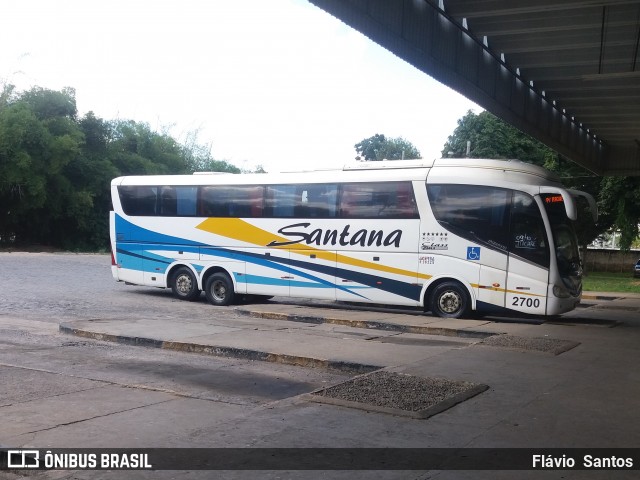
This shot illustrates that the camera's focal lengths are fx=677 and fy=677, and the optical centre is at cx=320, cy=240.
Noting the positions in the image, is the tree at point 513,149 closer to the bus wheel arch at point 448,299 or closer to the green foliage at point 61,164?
the bus wheel arch at point 448,299

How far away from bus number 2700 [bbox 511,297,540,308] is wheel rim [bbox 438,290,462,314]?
1.34 m

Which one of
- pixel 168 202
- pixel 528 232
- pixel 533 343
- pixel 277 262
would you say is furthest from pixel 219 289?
pixel 533 343

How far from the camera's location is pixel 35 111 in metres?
46.9

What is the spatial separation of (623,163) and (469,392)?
84.7 feet

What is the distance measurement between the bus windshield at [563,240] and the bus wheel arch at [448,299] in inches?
84.7

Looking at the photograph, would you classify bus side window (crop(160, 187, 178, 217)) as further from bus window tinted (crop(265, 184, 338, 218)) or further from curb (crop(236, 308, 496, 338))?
curb (crop(236, 308, 496, 338))

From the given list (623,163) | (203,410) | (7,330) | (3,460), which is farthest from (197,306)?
(623,163)

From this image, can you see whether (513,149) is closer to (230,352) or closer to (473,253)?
(473,253)

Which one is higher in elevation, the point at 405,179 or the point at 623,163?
the point at 623,163

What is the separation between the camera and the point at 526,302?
49.2ft

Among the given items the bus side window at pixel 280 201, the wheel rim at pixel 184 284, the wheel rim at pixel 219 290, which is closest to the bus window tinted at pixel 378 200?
the bus side window at pixel 280 201

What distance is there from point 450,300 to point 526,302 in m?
1.80

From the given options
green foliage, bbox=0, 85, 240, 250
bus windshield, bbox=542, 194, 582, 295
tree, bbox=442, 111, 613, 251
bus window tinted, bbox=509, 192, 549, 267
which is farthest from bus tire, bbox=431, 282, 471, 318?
green foliage, bbox=0, 85, 240, 250

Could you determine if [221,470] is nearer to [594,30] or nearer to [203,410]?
[203,410]
